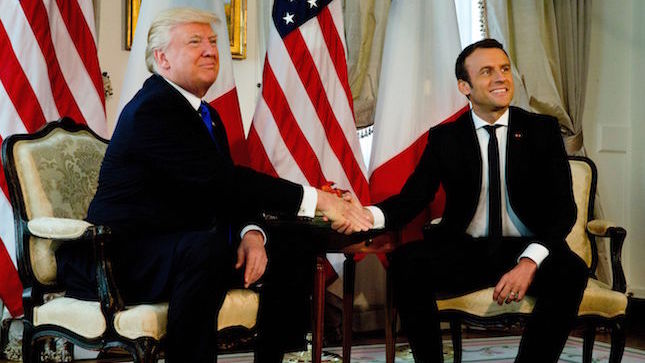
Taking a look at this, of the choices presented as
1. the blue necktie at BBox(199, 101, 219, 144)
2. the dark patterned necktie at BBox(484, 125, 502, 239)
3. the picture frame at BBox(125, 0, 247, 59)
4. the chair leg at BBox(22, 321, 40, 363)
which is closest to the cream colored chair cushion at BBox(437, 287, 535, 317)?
the dark patterned necktie at BBox(484, 125, 502, 239)

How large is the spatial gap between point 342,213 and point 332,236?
0.66ft

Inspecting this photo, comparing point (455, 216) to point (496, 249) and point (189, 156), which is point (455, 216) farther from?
point (189, 156)

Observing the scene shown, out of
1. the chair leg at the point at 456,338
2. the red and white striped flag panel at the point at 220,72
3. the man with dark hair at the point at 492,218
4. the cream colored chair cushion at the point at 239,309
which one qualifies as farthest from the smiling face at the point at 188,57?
the chair leg at the point at 456,338

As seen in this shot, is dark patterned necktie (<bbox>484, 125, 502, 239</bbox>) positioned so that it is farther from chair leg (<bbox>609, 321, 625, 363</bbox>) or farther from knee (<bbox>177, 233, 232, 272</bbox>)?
knee (<bbox>177, 233, 232, 272</bbox>)

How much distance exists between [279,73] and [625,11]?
107 inches

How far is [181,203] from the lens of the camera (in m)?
2.49

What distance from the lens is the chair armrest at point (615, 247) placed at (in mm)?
3008

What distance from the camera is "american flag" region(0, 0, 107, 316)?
3.36 meters

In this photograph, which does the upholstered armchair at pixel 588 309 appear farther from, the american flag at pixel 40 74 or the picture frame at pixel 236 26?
the picture frame at pixel 236 26

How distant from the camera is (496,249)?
9.46 ft

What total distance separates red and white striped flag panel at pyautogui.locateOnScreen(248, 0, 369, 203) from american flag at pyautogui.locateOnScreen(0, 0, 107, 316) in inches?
31.6

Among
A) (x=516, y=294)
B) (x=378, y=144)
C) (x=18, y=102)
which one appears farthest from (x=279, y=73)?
(x=516, y=294)

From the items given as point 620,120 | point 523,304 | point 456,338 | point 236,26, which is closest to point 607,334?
point 620,120

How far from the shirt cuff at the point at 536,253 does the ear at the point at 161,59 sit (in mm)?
1377
